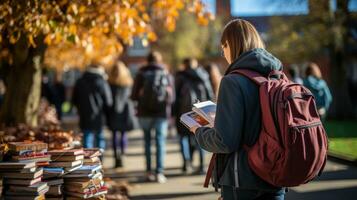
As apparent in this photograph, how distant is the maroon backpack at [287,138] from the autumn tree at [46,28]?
3.14m

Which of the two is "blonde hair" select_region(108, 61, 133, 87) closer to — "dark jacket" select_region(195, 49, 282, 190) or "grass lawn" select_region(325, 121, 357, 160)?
"grass lawn" select_region(325, 121, 357, 160)

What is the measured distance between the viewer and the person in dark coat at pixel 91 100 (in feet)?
31.0

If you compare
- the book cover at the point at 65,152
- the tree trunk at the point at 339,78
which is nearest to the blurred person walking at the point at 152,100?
the book cover at the point at 65,152

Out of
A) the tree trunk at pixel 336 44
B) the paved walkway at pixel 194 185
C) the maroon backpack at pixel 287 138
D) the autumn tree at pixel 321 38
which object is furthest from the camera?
the autumn tree at pixel 321 38

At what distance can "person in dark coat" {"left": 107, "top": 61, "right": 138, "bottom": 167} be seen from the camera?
9961 millimetres

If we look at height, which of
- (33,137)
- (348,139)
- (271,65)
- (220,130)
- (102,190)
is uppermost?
(271,65)

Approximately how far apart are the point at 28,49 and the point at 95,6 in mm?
1458

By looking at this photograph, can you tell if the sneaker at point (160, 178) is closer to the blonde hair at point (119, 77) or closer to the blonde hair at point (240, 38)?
the blonde hair at point (119, 77)

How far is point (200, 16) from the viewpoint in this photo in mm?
7707

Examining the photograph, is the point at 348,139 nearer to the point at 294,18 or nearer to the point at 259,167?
the point at 294,18

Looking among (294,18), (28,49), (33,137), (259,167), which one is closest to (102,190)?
(33,137)

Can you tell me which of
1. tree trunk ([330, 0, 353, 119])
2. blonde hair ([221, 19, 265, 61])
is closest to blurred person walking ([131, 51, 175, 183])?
blonde hair ([221, 19, 265, 61])

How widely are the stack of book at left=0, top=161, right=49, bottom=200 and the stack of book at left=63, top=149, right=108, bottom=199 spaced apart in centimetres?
36

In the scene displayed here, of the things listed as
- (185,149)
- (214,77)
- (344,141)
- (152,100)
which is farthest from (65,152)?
(344,141)
